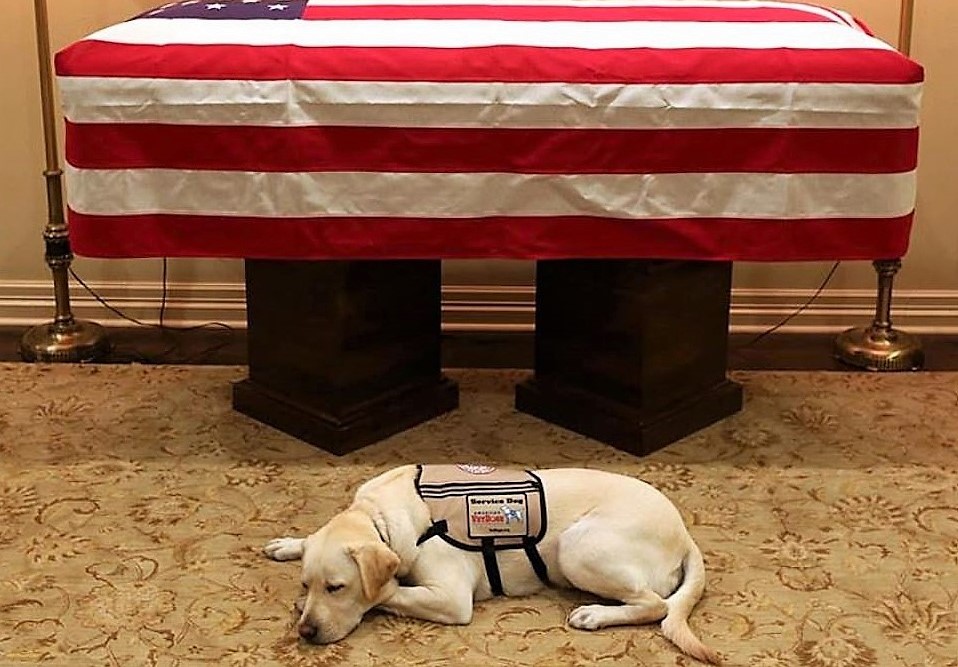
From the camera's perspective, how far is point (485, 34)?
253cm

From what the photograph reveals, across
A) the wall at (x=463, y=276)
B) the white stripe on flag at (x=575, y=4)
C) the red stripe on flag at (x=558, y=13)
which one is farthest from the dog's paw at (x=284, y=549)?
the wall at (x=463, y=276)

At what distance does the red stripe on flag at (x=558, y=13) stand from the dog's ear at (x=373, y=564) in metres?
1.14

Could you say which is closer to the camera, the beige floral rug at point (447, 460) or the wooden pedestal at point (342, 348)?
the beige floral rug at point (447, 460)

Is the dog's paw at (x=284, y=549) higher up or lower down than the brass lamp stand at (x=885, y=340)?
lower down

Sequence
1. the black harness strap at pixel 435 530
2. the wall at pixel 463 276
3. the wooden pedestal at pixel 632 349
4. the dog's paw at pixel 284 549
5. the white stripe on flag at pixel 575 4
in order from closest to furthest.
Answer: the black harness strap at pixel 435 530, the dog's paw at pixel 284 549, the wooden pedestal at pixel 632 349, the white stripe on flag at pixel 575 4, the wall at pixel 463 276

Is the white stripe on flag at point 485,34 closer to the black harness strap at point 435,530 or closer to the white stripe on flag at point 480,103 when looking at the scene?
the white stripe on flag at point 480,103

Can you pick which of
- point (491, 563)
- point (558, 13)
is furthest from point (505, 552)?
point (558, 13)

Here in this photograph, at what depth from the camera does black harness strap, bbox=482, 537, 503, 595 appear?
6.86 feet

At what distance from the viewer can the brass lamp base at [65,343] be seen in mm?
3277

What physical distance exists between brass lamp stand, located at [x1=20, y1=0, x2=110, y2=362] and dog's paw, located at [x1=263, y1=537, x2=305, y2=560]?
121 cm

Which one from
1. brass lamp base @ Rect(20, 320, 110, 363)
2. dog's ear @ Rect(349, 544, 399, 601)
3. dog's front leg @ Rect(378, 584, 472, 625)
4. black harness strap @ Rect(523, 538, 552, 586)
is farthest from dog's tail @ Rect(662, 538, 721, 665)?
brass lamp base @ Rect(20, 320, 110, 363)

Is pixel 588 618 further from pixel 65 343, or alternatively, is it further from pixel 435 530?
pixel 65 343

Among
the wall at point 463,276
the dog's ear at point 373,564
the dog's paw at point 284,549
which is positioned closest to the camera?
the dog's ear at point 373,564

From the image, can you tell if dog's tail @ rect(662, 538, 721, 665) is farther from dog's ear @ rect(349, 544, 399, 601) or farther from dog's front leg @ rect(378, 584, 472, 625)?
dog's ear @ rect(349, 544, 399, 601)
